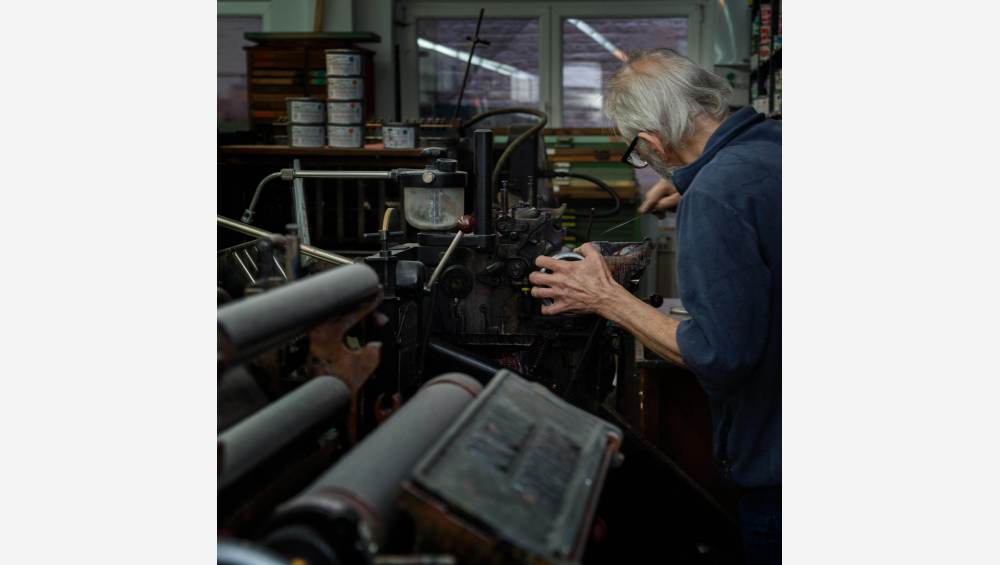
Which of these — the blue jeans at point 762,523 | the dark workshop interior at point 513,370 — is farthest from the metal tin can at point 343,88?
the blue jeans at point 762,523

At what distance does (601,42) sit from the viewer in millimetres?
7688

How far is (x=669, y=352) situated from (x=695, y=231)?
0.27m

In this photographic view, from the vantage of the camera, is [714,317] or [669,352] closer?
[714,317]

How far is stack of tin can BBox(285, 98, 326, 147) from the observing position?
203 inches

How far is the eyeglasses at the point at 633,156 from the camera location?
2.12 metres

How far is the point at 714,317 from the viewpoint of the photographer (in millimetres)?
1798

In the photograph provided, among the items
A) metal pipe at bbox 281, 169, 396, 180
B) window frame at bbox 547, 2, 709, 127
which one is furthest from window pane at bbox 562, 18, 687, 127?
metal pipe at bbox 281, 169, 396, 180

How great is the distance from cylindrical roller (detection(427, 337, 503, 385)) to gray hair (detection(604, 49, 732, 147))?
1.84 ft

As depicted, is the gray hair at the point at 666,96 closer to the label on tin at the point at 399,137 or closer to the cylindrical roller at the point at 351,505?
the cylindrical roller at the point at 351,505

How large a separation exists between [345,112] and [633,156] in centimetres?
310

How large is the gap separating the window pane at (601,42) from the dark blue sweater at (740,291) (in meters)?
5.90

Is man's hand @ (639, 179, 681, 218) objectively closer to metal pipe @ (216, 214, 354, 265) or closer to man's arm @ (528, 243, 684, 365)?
man's arm @ (528, 243, 684, 365)
